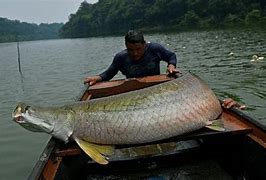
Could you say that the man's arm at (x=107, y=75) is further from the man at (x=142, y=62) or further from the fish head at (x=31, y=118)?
the fish head at (x=31, y=118)

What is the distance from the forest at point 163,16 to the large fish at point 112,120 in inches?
1661

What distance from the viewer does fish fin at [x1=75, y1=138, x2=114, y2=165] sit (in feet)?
13.4

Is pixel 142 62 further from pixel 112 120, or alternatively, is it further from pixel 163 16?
pixel 163 16

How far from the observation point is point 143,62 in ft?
25.0

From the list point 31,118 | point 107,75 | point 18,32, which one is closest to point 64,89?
point 107,75

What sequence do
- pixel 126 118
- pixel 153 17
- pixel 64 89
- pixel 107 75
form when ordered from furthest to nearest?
pixel 153 17
pixel 64 89
pixel 107 75
pixel 126 118

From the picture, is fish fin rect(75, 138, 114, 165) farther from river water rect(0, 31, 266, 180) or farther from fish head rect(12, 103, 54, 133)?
river water rect(0, 31, 266, 180)

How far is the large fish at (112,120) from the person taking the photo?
4.23 metres

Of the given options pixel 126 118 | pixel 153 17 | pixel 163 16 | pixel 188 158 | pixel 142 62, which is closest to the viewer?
pixel 126 118

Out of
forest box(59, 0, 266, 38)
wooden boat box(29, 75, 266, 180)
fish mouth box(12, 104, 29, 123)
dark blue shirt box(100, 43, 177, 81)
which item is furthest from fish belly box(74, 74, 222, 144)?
forest box(59, 0, 266, 38)

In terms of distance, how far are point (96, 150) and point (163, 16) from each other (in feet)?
264

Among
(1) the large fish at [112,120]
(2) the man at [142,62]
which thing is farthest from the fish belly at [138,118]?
(2) the man at [142,62]

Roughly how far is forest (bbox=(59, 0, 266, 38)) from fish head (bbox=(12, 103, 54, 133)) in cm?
4283

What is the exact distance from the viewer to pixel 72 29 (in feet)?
405
